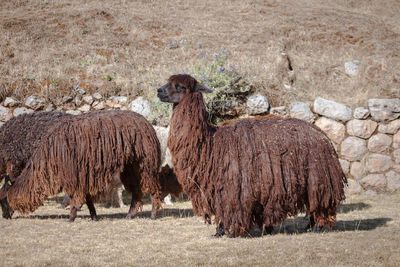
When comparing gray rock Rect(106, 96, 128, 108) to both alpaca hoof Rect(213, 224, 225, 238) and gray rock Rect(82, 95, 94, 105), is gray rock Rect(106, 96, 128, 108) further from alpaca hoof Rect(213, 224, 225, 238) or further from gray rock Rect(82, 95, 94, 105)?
alpaca hoof Rect(213, 224, 225, 238)

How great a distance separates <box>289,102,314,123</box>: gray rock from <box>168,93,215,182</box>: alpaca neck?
5524 mm

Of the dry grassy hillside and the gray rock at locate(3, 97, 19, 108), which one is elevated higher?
the dry grassy hillside

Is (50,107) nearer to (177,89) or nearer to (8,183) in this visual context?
(8,183)

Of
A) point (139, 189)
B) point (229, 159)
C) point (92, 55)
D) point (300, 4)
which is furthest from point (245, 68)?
point (300, 4)

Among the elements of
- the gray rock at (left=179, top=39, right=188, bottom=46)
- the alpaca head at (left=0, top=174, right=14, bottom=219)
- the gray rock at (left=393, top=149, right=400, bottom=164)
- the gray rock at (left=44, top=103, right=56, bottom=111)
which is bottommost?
the alpaca head at (left=0, top=174, right=14, bottom=219)

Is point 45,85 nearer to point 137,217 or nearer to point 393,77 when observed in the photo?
point 137,217

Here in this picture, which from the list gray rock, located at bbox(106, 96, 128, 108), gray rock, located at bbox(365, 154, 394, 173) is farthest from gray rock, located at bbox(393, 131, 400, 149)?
gray rock, located at bbox(106, 96, 128, 108)

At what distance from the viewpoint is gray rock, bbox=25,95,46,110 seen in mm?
11836

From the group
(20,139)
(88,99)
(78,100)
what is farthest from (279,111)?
(20,139)

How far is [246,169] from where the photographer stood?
557 centimetres

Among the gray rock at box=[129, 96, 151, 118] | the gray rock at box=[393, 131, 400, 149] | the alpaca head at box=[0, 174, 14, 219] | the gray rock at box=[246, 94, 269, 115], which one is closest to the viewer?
the alpaca head at box=[0, 174, 14, 219]

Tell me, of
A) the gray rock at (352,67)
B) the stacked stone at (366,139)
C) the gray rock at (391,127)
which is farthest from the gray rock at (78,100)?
the gray rock at (352,67)

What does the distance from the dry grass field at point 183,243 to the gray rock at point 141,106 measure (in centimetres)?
406

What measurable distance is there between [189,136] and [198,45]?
10.9 meters
